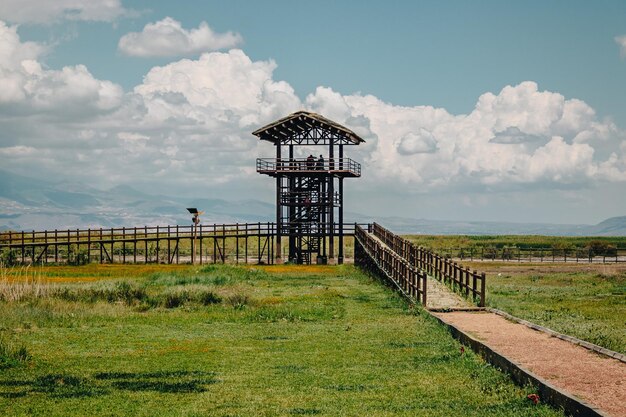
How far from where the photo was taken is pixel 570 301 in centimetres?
3297

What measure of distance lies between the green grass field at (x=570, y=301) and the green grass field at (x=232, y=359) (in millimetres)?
3597

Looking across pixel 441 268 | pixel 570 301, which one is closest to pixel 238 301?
pixel 441 268

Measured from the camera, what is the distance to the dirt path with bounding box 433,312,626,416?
1352cm

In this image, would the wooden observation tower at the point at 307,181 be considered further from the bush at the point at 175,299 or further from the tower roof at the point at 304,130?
the bush at the point at 175,299

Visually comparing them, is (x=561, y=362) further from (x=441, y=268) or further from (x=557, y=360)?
(x=441, y=268)

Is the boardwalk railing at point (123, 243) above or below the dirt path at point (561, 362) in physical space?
above

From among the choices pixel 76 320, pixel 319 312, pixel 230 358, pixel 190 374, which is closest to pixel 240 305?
pixel 319 312

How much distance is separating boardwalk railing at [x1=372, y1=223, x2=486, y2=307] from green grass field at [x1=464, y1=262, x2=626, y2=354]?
1.02 metres

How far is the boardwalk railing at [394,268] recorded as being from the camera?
2989cm

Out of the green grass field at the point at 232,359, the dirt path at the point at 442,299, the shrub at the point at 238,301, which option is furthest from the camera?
the shrub at the point at 238,301

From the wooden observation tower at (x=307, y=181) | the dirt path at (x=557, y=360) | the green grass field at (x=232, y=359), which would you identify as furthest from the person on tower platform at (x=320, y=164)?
the dirt path at (x=557, y=360)

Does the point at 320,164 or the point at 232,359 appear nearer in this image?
the point at 232,359

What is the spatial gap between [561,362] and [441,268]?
61.0ft

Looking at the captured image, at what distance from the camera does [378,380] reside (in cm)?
1658
